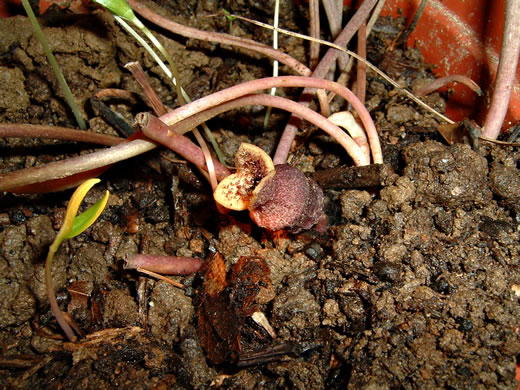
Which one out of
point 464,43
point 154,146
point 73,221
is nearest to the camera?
point 73,221

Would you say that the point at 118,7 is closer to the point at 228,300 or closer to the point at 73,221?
the point at 73,221

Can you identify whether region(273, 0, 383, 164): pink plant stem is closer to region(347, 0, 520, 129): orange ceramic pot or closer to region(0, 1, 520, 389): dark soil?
region(0, 1, 520, 389): dark soil

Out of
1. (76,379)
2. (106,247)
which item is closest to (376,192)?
(106,247)

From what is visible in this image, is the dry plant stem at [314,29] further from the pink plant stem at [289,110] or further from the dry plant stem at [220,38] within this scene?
the pink plant stem at [289,110]

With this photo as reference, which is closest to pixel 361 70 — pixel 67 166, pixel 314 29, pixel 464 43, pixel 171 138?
pixel 314 29

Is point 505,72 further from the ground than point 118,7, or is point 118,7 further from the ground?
point 505,72

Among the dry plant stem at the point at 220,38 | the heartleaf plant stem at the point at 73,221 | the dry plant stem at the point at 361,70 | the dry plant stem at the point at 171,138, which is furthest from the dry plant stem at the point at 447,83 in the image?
the heartleaf plant stem at the point at 73,221

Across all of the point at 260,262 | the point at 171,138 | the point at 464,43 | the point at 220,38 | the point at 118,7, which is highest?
the point at 464,43

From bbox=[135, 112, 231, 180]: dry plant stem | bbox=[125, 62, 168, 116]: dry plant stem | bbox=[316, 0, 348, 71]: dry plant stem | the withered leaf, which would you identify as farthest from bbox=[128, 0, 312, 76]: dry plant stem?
the withered leaf
